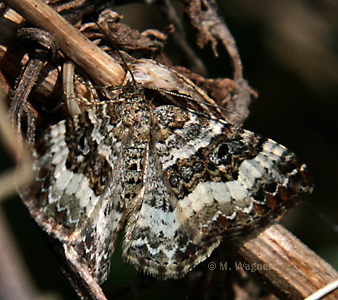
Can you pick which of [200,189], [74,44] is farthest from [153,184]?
[74,44]

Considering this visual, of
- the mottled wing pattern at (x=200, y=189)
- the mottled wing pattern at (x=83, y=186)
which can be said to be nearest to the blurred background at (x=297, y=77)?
the mottled wing pattern at (x=200, y=189)

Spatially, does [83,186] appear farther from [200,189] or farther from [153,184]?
[200,189]

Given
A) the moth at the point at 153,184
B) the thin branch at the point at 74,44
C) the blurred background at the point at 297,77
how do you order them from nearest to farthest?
1. the thin branch at the point at 74,44
2. the moth at the point at 153,184
3. the blurred background at the point at 297,77

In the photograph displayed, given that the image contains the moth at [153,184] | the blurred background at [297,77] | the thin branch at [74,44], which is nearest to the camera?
the thin branch at [74,44]

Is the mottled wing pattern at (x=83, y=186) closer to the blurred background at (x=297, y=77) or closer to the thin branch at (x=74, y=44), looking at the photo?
the thin branch at (x=74, y=44)

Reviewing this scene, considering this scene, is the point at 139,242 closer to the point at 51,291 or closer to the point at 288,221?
the point at 51,291

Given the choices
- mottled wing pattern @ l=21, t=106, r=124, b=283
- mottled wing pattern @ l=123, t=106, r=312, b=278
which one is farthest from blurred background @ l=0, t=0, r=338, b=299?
mottled wing pattern @ l=21, t=106, r=124, b=283

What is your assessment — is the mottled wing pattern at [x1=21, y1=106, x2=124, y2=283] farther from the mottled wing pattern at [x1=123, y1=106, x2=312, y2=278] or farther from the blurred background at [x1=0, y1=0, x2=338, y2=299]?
the blurred background at [x1=0, y1=0, x2=338, y2=299]

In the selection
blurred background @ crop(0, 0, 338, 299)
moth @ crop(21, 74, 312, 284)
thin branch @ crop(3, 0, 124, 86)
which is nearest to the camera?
thin branch @ crop(3, 0, 124, 86)
